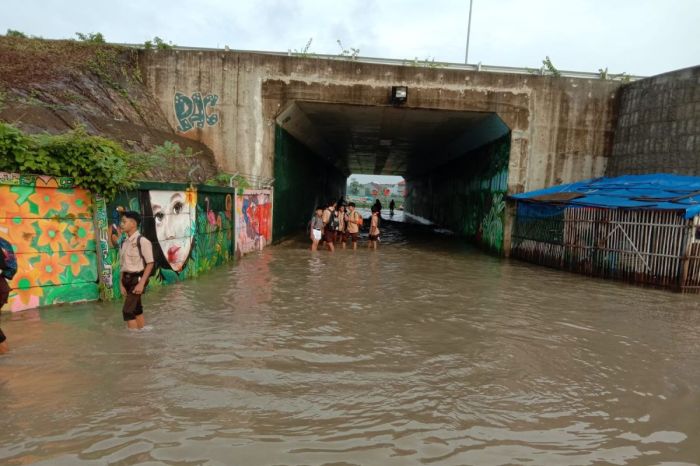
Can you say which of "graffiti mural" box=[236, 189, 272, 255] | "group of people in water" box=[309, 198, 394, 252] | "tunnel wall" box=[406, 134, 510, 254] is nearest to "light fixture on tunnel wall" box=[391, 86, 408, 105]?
"group of people in water" box=[309, 198, 394, 252]

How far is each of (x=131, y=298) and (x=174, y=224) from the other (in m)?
4.00

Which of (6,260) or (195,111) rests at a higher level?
(195,111)

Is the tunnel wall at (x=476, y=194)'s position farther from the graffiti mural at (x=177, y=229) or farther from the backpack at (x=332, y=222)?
the graffiti mural at (x=177, y=229)

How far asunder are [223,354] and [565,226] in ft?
38.9

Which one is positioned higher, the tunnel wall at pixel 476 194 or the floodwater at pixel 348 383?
the tunnel wall at pixel 476 194

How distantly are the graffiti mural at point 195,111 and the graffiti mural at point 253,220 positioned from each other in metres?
3.35

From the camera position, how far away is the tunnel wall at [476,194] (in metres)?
17.1

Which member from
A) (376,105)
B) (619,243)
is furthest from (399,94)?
(619,243)

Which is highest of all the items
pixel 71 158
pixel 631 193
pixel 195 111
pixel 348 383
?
pixel 195 111

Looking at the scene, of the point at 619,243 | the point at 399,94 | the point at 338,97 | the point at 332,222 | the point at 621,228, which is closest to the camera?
A: the point at 621,228

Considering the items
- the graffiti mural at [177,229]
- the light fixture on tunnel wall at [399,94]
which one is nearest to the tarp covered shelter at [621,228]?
the light fixture on tunnel wall at [399,94]

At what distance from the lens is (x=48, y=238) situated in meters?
7.21

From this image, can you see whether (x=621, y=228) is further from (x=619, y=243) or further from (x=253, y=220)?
(x=253, y=220)

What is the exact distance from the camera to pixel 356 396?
4469 mm
